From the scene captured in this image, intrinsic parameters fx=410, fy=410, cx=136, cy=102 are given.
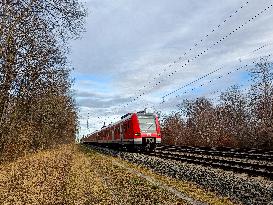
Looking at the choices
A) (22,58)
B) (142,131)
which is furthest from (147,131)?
(22,58)

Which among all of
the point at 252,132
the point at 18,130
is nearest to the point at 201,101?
the point at 252,132

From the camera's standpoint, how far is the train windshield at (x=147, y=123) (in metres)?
28.2

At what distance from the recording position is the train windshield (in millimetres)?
28156

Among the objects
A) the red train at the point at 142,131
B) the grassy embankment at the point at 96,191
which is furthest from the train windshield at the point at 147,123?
the grassy embankment at the point at 96,191

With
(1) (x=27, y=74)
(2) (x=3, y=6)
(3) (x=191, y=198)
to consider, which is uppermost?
(2) (x=3, y=6)

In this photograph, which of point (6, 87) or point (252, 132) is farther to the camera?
point (252, 132)

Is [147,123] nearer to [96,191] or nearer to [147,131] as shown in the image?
[147,131]

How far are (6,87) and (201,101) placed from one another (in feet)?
292

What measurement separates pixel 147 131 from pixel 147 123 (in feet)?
2.51

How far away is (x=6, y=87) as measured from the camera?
15477 millimetres

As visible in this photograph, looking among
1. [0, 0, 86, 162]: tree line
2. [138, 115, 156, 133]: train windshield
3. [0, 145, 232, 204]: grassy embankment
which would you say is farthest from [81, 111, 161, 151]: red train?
[0, 145, 232, 204]: grassy embankment

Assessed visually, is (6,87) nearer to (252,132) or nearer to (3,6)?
(3,6)

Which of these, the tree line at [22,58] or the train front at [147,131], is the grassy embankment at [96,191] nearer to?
the tree line at [22,58]

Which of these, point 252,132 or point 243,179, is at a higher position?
point 252,132
